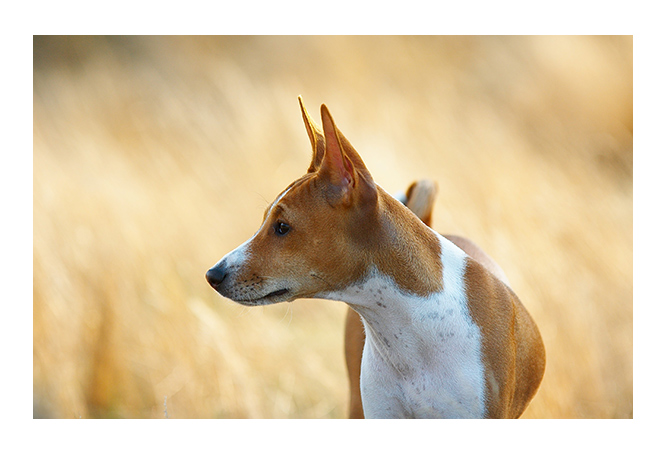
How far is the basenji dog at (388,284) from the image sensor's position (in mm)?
2043

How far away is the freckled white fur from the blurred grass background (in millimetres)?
1632

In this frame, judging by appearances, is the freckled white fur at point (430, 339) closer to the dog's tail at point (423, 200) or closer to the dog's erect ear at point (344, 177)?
the dog's erect ear at point (344, 177)

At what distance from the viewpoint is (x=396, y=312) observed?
2.14 m

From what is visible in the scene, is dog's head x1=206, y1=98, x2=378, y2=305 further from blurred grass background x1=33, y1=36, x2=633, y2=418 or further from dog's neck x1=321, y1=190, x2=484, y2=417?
blurred grass background x1=33, y1=36, x2=633, y2=418

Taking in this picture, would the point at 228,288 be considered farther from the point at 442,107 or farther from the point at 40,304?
the point at 442,107

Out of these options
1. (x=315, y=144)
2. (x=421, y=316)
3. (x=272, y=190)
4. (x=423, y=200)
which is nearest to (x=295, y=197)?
(x=315, y=144)

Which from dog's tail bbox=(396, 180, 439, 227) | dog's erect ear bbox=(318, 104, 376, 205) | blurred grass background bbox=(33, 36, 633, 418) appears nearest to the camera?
dog's erect ear bbox=(318, 104, 376, 205)

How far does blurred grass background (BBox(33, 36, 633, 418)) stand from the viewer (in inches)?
175

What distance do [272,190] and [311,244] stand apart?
365 centimetres

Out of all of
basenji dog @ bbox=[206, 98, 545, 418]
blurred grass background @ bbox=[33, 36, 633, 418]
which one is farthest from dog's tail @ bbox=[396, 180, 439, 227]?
blurred grass background @ bbox=[33, 36, 633, 418]

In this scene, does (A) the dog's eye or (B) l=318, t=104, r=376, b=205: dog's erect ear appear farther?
(A) the dog's eye

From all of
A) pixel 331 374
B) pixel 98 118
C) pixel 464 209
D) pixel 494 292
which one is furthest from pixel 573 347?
pixel 98 118

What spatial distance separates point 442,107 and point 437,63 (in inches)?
26.4

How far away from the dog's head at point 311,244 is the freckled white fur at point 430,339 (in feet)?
0.37
